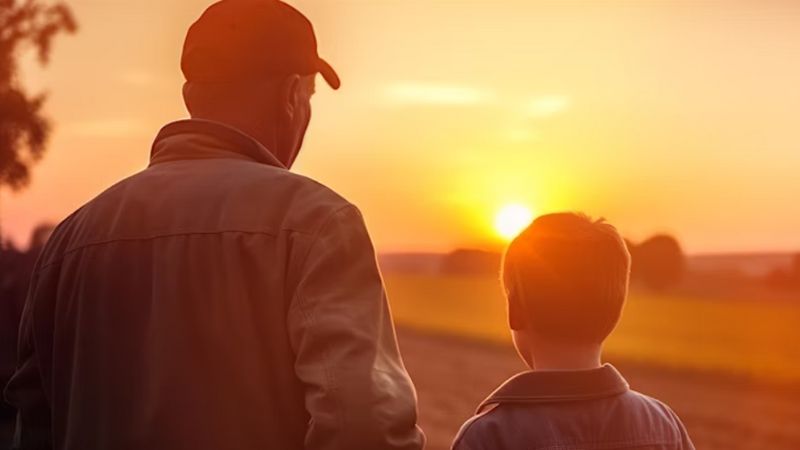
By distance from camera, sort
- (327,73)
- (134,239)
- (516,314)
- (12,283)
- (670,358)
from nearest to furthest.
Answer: (134,239) → (327,73) → (516,314) → (12,283) → (670,358)

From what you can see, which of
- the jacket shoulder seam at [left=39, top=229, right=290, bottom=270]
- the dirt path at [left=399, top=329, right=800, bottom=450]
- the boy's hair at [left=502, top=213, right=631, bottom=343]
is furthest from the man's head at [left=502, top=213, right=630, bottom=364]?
Result: the dirt path at [left=399, top=329, right=800, bottom=450]

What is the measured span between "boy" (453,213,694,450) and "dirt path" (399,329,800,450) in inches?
401

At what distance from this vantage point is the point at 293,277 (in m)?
1.78

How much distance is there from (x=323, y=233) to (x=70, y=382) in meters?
0.47

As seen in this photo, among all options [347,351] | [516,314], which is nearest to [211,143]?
[347,351]

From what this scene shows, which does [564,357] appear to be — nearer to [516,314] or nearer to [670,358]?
[516,314]

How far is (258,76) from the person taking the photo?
195 cm

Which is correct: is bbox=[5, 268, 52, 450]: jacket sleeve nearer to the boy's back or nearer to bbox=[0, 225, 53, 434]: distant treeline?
the boy's back

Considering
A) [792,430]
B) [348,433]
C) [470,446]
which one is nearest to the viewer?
[348,433]

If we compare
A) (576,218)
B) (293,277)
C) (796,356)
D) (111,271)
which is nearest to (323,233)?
(293,277)

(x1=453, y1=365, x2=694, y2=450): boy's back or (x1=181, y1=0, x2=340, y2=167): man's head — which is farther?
(x1=453, y1=365, x2=694, y2=450): boy's back

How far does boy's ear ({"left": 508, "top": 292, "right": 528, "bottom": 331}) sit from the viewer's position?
2.26 metres

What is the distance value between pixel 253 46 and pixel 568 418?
806 mm

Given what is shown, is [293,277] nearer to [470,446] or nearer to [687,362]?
[470,446]
